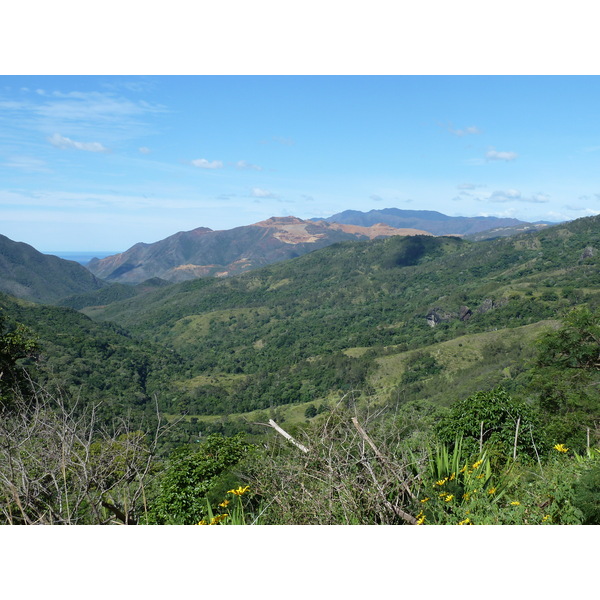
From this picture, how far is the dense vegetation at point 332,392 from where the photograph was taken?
115 inches

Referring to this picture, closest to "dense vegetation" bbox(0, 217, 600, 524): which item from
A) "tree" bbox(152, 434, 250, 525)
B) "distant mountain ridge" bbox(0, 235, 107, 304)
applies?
"tree" bbox(152, 434, 250, 525)

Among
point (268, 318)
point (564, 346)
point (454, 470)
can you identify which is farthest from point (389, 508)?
point (268, 318)

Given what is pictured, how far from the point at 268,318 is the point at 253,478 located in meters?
111

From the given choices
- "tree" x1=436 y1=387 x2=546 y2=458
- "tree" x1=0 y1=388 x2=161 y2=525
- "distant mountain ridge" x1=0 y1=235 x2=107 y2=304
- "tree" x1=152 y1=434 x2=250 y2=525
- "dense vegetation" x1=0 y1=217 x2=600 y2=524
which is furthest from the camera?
"distant mountain ridge" x1=0 y1=235 x2=107 y2=304

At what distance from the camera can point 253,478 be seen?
3.77m

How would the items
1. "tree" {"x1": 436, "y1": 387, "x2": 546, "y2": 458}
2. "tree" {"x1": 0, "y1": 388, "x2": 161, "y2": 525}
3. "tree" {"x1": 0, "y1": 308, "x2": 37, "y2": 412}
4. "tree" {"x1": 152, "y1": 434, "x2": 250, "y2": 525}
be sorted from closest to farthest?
"tree" {"x1": 0, "y1": 388, "x2": 161, "y2": 525}
"tree" {"x1": 152, "y1": 434, "x2": 250, "y2": 525}
"tree" {"x1": 436, "y1": 387, "x2": 546, "y2": 458}
"tree" {"x1": 0, "y1": 308, "x2": 37, "y2": 412}

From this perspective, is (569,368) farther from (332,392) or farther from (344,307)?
(344,307)

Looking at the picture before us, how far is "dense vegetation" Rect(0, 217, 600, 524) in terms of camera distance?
9.57ft

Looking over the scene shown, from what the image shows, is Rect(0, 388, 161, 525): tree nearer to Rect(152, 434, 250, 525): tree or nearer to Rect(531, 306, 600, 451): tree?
Rect(152, 434, 250, 525): tree

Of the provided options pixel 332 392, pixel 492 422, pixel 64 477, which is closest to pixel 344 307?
pixel 332 392

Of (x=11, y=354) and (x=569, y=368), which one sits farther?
(x=569, y=368)

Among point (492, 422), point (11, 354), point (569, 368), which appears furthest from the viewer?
point (569, 368)

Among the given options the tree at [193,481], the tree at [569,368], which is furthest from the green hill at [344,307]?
the tree at [193,481]

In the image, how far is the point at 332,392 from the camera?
6094cm
